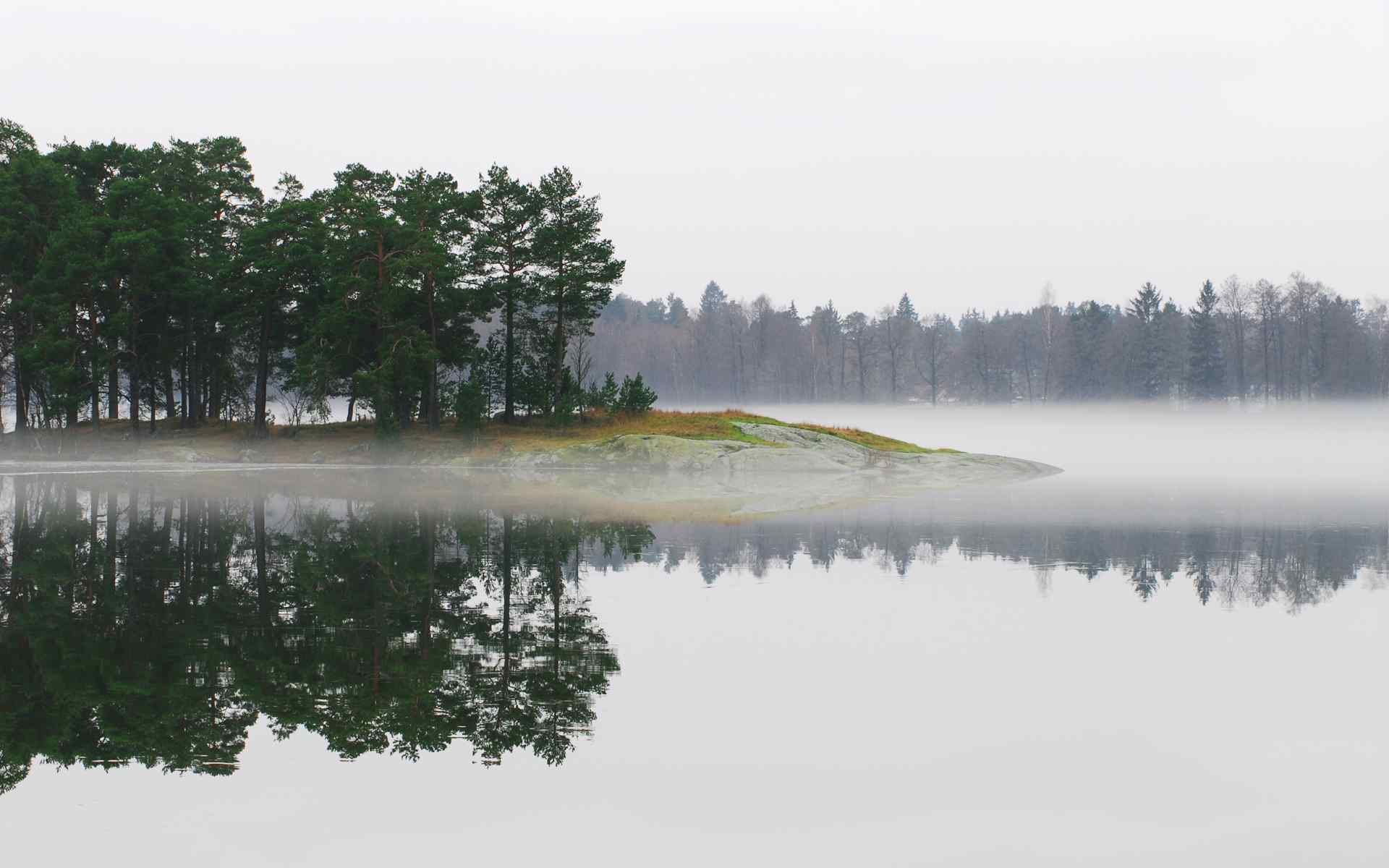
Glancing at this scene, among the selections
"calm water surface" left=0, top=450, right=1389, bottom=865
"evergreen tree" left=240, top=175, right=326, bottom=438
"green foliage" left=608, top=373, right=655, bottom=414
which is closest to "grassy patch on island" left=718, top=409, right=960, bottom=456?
"green foliage" left=608, top=373, right=655, bottom=414

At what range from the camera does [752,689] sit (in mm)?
9562

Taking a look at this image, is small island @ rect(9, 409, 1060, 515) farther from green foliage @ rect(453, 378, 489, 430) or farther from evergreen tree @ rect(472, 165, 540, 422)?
evergreen tree @ rect(472, 165, 540, 422)

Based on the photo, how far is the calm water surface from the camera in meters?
6.55

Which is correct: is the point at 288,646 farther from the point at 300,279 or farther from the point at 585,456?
the point at 300,279

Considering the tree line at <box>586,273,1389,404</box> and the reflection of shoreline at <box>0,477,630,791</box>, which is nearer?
the reflection of shoreline at <box>0,477,630,791</box>

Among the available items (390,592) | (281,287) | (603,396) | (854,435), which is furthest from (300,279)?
(390,592)

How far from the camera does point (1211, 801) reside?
6945mm

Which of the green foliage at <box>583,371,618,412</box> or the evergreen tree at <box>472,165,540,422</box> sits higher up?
the evergreen tree at <box>472,165,540,422</box>

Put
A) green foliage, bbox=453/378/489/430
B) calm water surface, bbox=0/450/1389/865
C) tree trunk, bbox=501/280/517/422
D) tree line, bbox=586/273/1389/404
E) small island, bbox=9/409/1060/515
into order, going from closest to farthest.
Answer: calm water surface, bbox=0/450/1389/865 → small island, bbox=9/409/1060/515 → green foliage, bbox=453/378/489/430 → tree trunk, bbox=501/280/517/422 → tree line, bbox=586/273/1389/404

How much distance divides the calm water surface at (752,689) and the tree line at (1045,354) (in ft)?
317

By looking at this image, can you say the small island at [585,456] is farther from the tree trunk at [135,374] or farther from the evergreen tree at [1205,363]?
the evergreen tree at [1205,363]

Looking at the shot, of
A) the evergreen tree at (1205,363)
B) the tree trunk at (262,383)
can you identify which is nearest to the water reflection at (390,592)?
the tree trunk at (262,383)

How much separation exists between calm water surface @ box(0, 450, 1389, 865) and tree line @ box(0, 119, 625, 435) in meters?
32.4

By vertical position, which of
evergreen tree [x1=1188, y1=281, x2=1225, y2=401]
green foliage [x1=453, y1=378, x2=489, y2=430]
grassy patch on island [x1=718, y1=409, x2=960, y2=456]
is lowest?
grassy patch on island [x1=718, y1=409, x2=960, y2=456]
